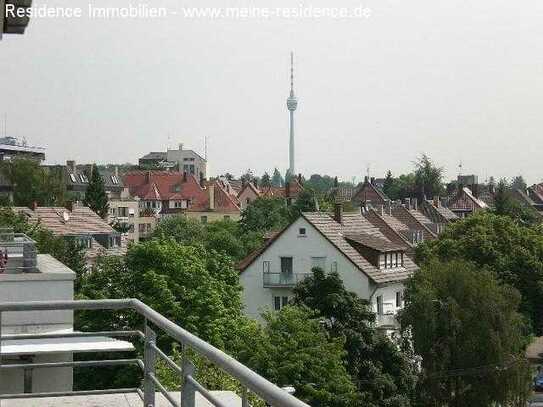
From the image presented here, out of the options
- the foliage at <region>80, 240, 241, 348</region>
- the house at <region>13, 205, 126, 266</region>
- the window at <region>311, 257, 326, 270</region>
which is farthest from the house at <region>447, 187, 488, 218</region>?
the foliage at <region>80, 240, 241, 348</region>

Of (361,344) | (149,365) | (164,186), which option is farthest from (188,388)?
(164,186)

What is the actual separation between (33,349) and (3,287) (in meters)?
9.41

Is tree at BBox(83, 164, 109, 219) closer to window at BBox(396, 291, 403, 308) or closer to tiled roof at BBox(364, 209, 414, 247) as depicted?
tiled roof at BBox(364, 209, 414, 247)

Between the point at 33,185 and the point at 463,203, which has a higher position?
the point at 463,203

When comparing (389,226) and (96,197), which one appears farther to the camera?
(96,197)

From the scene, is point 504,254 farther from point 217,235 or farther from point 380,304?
point 217,235

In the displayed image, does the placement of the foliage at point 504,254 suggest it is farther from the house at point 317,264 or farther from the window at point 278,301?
the window at point 278,301

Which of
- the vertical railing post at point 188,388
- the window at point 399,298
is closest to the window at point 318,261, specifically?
the window at point 399,298

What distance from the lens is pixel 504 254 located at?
211 feet

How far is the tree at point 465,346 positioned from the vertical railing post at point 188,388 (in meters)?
39.5

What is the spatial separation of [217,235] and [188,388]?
9026 cm

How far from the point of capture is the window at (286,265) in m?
59.9

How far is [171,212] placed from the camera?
144750 millimetres

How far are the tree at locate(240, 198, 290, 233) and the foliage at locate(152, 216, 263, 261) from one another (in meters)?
0.98
